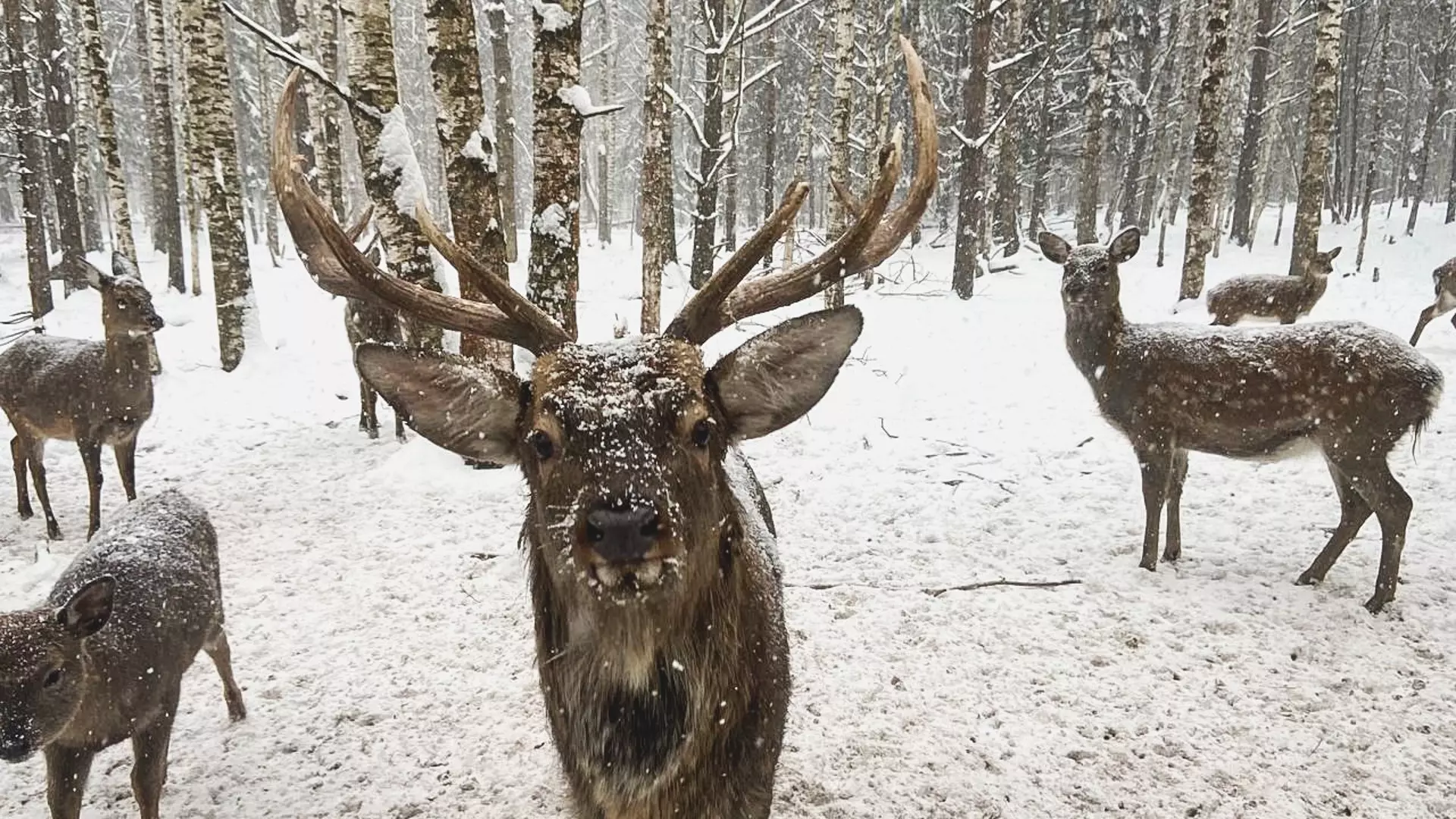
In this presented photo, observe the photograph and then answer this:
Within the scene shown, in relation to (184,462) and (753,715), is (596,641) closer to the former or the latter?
(753,715)

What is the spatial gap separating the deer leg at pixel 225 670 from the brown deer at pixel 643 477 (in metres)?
2.38

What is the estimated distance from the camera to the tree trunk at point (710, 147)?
14258 mm

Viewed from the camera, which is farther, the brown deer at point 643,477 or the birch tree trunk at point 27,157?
the birch tree trunk at point 27,157

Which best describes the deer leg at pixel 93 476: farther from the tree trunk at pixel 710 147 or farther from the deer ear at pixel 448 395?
Result: the tree trunk at pixel 710 147

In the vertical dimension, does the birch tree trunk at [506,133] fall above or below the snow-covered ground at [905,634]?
above

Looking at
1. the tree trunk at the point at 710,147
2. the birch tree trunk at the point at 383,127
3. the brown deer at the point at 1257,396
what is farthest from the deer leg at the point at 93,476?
the tree trunk at the point at 710,147

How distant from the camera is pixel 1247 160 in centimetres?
2469

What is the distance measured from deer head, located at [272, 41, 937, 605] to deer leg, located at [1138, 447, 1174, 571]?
376 centimetres

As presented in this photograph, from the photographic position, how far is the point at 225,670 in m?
4.10

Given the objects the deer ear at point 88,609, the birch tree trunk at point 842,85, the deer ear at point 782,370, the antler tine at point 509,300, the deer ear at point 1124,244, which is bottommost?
the deer ear at point 88,609

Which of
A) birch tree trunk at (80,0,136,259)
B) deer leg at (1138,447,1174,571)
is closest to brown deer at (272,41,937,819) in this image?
deer leg at (1138,447,1174,571)

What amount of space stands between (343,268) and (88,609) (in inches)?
70.9

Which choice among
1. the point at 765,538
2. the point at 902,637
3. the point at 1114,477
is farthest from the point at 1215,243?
the point at 765,538

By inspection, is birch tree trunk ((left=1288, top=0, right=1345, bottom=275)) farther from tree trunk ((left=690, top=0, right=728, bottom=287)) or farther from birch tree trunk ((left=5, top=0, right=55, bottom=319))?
birch tree trunk ((left=5, top=0, right=55, bottom=319))
